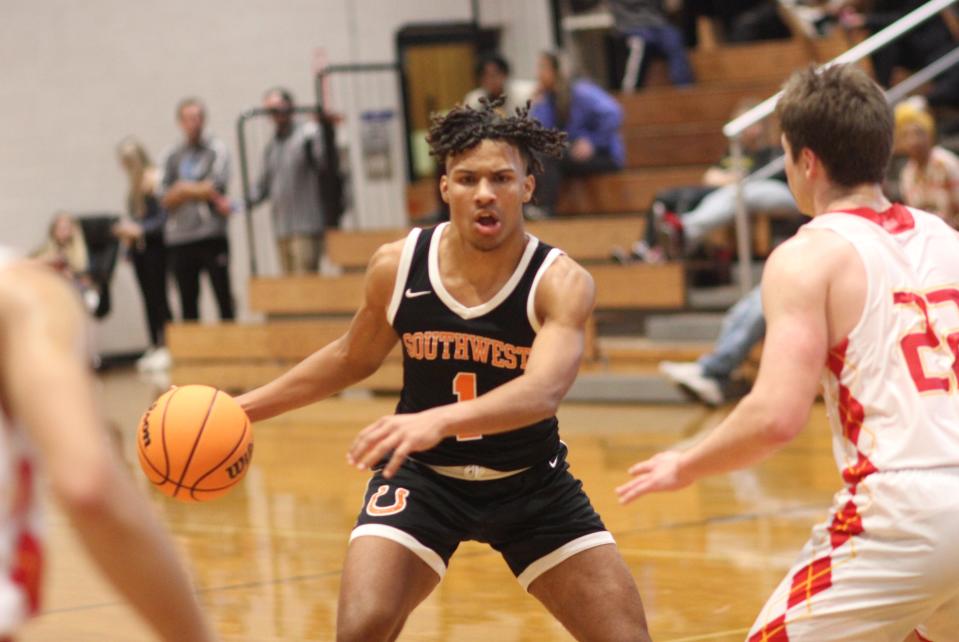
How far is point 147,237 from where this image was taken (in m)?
12.9

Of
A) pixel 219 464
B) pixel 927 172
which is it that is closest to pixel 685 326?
pixel 927 172

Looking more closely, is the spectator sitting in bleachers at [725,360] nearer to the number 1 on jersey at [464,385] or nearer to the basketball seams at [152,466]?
the number 1 on jersey at [464,385]

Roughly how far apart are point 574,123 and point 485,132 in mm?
7183

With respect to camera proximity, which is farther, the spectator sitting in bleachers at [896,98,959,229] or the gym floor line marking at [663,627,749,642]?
the spectator sitting in bleachers at [896,98,959,229]

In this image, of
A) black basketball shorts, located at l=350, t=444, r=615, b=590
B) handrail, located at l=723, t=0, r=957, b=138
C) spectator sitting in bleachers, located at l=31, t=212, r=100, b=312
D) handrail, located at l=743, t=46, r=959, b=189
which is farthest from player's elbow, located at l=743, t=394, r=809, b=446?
spectator sitting in bleachers, located at l=31, t=212, r=100, b=312

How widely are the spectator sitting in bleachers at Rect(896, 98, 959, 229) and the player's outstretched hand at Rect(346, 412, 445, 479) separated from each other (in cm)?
640

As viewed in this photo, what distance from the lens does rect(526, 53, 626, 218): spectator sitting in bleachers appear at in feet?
35.4

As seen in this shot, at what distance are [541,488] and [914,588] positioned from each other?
1.27 m

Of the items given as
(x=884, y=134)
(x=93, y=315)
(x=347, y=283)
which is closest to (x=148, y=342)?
(x=93, y=315)

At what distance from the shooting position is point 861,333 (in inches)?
107

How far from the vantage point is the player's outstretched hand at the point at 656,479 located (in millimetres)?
2688

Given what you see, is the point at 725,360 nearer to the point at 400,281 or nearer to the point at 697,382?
the point at 697,382

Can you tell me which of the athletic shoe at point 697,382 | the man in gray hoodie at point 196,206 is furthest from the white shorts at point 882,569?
the man in gray hoodie at point 196,206

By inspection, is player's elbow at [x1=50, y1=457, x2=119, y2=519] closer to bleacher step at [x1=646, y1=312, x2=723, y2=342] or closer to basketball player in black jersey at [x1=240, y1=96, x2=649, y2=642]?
basketball player in black jersey at [x1=240, y1=96, x2=649, y2=642]
